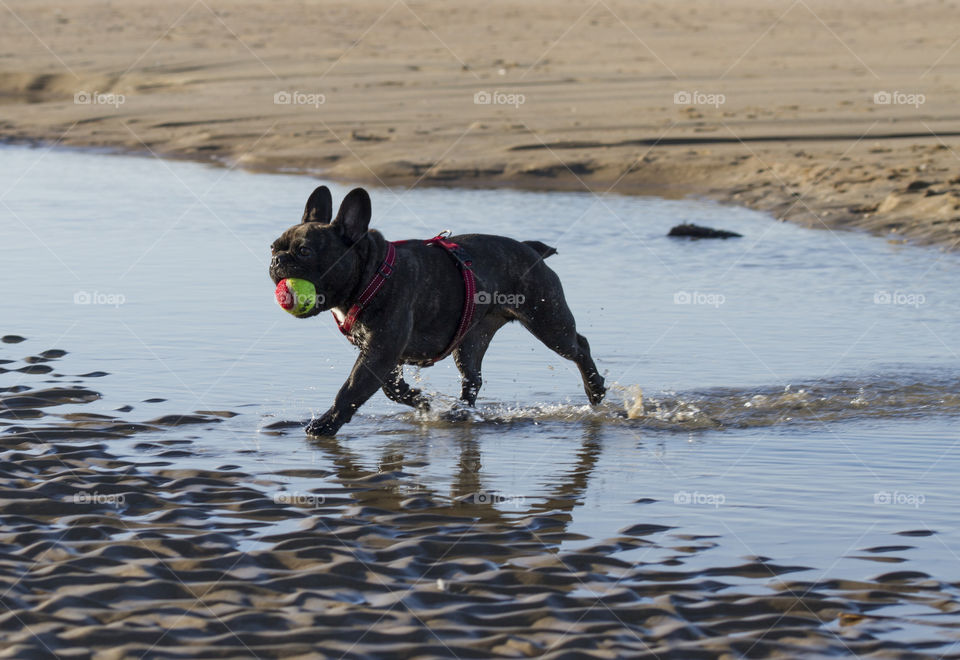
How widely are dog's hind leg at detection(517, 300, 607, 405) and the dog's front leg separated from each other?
49.0 inches

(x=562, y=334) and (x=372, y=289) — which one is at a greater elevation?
(x=372, y=289)

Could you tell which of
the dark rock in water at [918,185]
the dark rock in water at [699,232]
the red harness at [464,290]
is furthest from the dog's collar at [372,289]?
the dark rock in water at [918,185]

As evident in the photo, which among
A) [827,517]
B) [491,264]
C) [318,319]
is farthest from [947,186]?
[827,517]

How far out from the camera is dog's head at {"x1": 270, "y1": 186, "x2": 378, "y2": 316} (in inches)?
288

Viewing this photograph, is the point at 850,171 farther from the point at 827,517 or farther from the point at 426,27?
the point at 426,27

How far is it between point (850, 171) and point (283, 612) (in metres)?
14.0

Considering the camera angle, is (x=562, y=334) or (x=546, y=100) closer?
(x=562, y=334)

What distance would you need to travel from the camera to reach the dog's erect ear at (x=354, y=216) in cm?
741

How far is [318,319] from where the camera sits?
37.4 feet

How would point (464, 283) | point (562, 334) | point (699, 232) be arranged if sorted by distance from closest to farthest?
point (464, 283), point (562, 334), point (699, 232)

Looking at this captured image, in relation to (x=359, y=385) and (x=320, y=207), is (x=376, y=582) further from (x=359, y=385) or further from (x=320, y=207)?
(x=320, y=207)

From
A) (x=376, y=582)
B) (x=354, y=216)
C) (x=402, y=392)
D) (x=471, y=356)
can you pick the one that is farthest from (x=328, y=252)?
(x=376, y=582)

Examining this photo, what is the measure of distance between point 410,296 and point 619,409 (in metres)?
1.82

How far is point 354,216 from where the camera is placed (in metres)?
7.46
